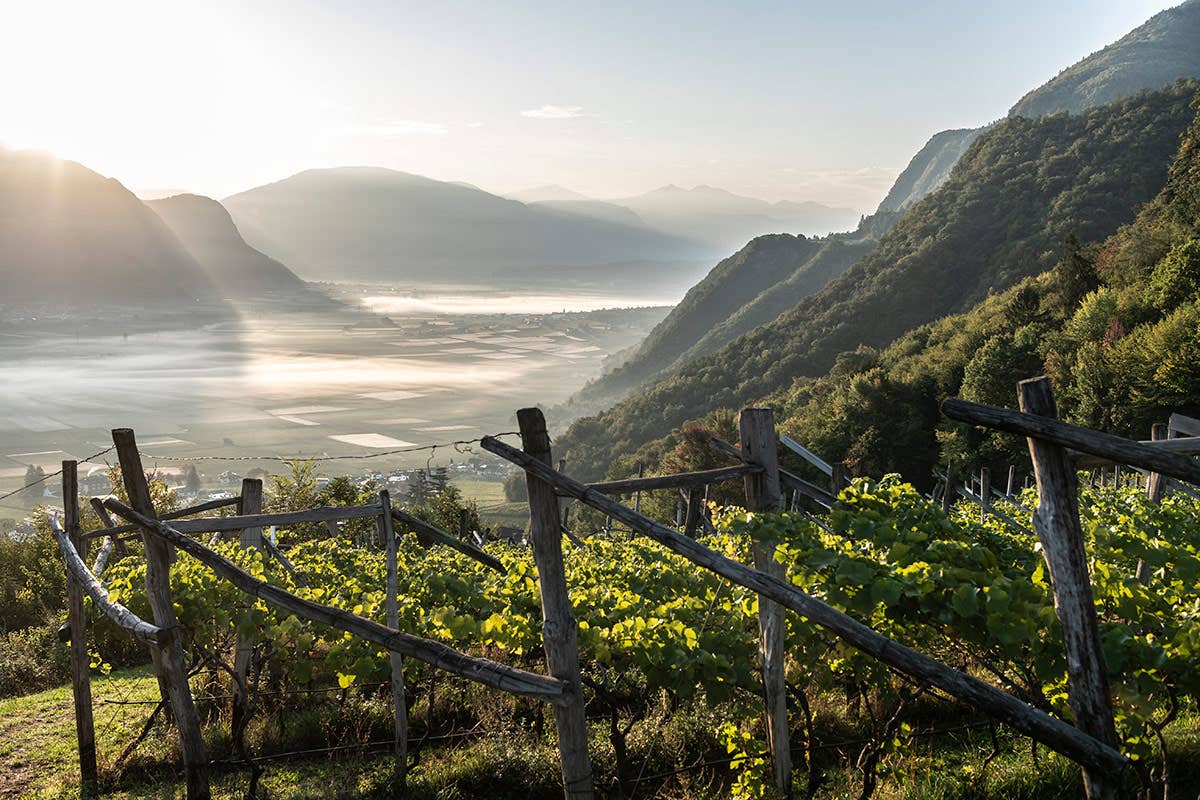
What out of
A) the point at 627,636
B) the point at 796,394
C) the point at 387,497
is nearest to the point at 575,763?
the point at 627,636

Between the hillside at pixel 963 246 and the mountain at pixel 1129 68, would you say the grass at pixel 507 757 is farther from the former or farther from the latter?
the mountain at pixel 1129 68

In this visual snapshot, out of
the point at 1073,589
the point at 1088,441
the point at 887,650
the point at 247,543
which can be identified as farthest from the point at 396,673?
the point at 1088,441

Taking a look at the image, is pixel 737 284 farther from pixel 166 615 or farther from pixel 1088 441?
pixel 1088 441

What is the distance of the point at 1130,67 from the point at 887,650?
214473 millimetres

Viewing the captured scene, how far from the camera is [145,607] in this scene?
309 inches

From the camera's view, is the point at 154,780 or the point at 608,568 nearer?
the point at 154,780

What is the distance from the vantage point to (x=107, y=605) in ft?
16.4

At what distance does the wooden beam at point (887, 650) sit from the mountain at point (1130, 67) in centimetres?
19448

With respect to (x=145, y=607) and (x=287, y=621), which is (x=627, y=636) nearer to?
(x=287, y=621)

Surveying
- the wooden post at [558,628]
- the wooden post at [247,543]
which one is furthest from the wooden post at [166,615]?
the wooden post at [558,628]

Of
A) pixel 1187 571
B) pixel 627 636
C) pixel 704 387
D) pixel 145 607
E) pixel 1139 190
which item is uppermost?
pixel 1139 190

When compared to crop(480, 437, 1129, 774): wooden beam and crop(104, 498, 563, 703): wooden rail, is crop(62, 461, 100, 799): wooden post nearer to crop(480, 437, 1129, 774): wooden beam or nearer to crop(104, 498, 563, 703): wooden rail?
crop(104, 498, 563, 703): wooden rail

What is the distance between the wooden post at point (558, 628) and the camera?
343 centimetres

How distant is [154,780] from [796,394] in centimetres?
6666
